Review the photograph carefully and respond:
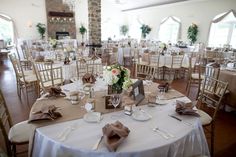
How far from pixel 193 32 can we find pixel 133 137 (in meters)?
9.92

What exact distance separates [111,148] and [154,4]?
11.4 meters

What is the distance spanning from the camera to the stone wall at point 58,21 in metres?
11.8

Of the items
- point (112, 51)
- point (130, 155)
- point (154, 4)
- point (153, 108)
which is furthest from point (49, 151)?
point (154, 4)

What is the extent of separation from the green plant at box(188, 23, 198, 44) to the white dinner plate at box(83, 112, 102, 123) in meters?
9.70

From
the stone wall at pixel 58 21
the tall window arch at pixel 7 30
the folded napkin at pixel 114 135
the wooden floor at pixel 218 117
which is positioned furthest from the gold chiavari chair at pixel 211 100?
the tall window arch at pixel 7 30

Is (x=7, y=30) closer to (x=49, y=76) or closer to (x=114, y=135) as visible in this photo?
(x=49, y=76)

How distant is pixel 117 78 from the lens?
2031mm

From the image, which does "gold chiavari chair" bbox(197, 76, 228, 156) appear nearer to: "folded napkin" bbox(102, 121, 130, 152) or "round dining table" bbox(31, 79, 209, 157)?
"round dining table" bbox(31, 79, 209, 157)

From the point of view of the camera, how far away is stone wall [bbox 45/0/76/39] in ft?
38.8

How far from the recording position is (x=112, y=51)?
8023 millimetres

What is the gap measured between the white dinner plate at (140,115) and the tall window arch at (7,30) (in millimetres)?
11059

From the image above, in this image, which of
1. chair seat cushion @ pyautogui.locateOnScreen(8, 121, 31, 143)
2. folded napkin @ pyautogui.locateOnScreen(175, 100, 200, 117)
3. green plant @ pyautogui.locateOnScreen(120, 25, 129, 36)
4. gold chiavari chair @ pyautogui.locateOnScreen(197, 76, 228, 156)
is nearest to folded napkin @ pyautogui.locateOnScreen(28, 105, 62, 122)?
chair seat cushion @ pyautogui.locateOnScreen(8, 121, 31, 143)

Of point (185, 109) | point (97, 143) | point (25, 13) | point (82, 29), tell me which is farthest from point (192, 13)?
point (97, 143)

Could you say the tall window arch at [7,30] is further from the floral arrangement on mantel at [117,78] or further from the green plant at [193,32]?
the floral arrangement on mantel at [117,78]
